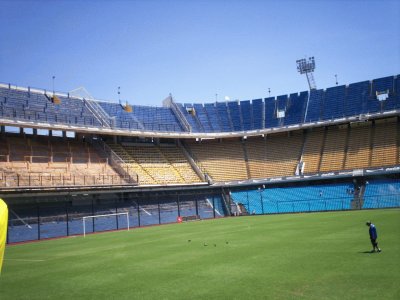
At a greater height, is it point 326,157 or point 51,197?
point 326,157

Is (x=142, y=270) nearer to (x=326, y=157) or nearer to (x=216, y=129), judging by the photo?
(x=326, y=157)

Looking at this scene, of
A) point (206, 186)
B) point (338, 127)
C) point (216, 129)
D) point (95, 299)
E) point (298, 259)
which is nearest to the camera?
point (95, 299)

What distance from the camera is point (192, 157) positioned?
57562mm

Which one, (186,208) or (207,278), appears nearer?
(207,278)

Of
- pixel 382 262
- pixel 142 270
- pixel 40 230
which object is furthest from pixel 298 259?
pixel 40 230

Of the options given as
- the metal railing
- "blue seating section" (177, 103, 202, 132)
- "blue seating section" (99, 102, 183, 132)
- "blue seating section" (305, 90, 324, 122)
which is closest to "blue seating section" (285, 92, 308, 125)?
"blue seating section" (305, 90, 324, 122)

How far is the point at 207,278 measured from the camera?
12070 millimetres

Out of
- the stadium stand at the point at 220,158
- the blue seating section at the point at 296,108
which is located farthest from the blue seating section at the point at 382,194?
the stadium stand at the point at 220,158

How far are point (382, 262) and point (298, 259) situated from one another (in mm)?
2886

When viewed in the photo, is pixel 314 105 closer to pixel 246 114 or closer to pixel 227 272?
pixel 246 114

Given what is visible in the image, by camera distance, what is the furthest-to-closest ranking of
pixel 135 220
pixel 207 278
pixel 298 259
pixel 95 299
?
pixel 135 220
pixel 298 259
pixel 207 278
pixel 95 299

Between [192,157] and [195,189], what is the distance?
7.23 meters

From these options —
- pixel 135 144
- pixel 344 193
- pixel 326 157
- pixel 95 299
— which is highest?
pixel 135 144

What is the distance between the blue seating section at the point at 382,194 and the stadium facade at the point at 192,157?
0.40ft
